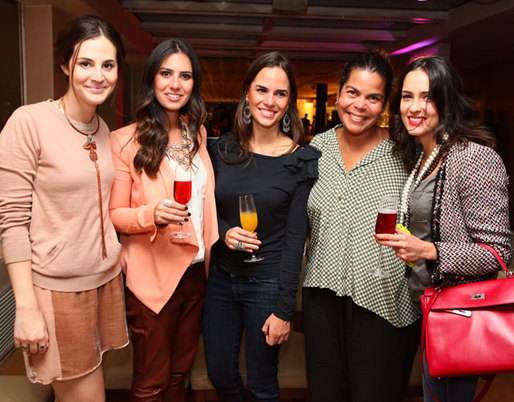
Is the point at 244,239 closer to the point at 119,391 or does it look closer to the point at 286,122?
the point at 286,122

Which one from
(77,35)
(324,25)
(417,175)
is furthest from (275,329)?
(324,25)

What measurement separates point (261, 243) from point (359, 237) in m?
0.42

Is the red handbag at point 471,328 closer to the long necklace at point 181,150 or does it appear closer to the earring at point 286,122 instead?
the earring at point 286,122

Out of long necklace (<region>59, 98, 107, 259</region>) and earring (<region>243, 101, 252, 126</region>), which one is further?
earring (<region>243, 101, 252, 126</region>)

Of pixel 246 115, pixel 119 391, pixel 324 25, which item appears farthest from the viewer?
pixel 324 25

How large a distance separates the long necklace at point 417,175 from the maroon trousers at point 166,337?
0.89 meters

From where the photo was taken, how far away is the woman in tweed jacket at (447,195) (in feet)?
4.79

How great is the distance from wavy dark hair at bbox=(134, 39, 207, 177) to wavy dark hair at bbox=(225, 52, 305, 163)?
0.19 m

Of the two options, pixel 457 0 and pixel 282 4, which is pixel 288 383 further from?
pixel 457 0

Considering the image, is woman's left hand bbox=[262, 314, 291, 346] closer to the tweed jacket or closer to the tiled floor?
the tweed jacket

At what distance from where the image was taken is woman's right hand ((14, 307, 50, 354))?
1.46 meters

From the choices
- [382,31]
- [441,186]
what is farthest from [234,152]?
[382,31]

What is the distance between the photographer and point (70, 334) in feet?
5.16

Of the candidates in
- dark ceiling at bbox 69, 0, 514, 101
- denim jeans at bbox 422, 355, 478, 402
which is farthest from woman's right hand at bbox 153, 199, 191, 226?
dark ceiling at bbox 69, 0, 514, 101
